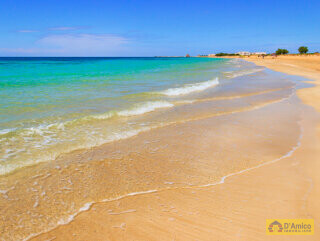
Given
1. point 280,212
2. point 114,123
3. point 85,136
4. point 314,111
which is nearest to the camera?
point 280,212

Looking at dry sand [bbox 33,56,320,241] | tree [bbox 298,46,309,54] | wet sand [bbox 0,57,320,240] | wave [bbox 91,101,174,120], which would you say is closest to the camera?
dry sand [bbox 33,56,320,241]

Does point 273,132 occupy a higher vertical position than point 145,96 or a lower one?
lower

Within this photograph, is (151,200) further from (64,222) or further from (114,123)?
(114,123)

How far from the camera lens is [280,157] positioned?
4980mm

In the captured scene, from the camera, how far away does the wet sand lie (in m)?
2.88

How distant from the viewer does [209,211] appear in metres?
3.19

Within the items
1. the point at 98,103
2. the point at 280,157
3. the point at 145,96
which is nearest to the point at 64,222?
the point at 280,157

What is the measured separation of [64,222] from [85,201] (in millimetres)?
452
